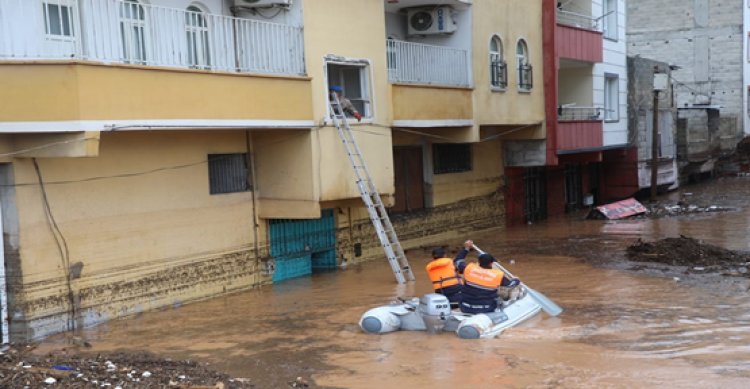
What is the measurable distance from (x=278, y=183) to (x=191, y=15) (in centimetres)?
378

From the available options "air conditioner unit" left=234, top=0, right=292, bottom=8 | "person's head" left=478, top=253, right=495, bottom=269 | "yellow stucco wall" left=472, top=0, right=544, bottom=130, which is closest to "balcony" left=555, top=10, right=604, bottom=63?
"yellow stucco wall" left=472, top=0, right=544, bottom=130

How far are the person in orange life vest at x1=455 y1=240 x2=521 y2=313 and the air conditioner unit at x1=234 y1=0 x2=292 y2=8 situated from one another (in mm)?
6322

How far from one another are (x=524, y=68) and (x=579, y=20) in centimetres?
489

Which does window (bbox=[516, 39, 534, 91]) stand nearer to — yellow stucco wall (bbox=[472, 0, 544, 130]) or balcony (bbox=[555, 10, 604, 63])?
yellow stucco wall (bbox=[472, 0, 544, 130])

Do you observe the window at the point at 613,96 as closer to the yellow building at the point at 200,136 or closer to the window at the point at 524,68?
the window at the point at 524,68

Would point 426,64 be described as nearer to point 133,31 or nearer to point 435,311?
point 133,31

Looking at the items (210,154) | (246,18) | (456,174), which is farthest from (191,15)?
(456,174)

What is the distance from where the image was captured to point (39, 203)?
1256 cm

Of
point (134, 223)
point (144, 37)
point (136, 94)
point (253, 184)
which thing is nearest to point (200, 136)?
point (253, 184)

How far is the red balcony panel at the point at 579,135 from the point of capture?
83.5 feet

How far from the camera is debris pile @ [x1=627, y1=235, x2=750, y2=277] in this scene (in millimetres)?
17141

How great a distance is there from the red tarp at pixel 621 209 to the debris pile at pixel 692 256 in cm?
818

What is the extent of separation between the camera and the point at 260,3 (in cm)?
1566

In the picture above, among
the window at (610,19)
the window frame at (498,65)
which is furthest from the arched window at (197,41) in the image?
the window at (610,19)
